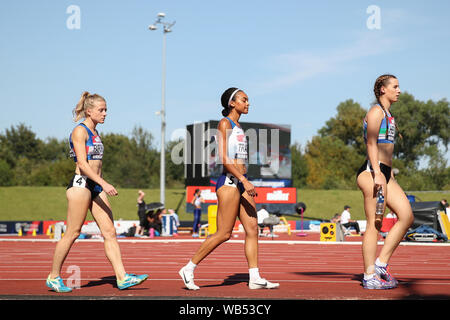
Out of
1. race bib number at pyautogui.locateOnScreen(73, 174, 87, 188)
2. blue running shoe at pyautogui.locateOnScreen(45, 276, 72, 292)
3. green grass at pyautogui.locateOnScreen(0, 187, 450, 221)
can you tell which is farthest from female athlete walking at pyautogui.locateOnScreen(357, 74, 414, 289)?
green grass at pyautogui.locateOnScreen(0, 187, 450, 221)

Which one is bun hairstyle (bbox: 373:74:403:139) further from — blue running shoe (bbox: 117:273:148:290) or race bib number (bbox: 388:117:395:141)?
blue running shoe (bbox: 117:273:148:290)

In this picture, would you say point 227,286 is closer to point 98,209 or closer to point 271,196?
point 98,209

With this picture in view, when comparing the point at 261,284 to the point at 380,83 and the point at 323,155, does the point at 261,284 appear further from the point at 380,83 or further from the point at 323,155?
the point at 323,155

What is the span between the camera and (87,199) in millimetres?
6492

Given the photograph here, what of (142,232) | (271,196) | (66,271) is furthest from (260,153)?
(66,271)

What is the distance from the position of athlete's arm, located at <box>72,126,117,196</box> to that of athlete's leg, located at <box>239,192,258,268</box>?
59.2 inches

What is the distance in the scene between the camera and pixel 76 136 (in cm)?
649

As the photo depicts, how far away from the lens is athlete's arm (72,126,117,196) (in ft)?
20.6

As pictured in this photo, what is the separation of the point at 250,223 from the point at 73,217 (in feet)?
6.32

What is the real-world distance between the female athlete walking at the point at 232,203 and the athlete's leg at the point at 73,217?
124 centimetres

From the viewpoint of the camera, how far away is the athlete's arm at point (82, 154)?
247 inches

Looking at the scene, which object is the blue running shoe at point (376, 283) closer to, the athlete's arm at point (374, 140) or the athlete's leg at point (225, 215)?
the athlete's arm at point (374, 140)

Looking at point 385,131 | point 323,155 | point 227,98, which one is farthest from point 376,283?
point 323,155
